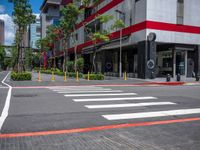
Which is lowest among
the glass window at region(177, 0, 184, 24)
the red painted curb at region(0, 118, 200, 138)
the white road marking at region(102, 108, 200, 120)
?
the red painted curb at region(0, 118, 200, 138)

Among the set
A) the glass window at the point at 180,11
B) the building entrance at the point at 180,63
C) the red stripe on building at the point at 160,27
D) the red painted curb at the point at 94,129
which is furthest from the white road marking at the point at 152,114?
the glass window at the point at 180,11

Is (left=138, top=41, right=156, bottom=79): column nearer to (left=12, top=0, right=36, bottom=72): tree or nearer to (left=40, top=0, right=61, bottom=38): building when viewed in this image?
(left=12, top=0, right=36, bottom=72): tree

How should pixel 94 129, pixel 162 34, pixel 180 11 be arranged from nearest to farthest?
pixel 94 129 → pixel 162 34 → pixel 180 11

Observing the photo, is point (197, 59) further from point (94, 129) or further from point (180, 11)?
point (94, 129)

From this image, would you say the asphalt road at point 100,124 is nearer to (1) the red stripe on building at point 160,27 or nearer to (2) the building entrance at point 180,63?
(1) the red stripe on building at point 160,27

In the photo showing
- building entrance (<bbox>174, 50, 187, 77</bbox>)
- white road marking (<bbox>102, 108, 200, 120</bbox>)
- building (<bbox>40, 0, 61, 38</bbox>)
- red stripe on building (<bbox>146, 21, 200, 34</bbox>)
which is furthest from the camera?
building (<bbox>40, 0, 61, 38</bbox>)

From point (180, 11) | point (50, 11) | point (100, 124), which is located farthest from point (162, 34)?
point (50, 11)

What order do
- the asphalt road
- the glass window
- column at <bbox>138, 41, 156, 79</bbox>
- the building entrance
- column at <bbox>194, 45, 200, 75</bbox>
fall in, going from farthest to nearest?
1. column at <bbox>194, 45, 200, 75</bbox>
2. the building entrance
3. the glass window
4. column at <bbox>138, 41, 156, 79</bbox>
5. the asphalt road

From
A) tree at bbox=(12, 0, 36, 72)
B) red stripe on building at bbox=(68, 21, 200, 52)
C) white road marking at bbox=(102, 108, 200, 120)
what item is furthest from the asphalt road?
tree at bbox=(12, 0, 36, 72)

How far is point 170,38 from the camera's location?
29.0 metres

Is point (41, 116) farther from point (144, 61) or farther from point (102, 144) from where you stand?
point (144, 61)

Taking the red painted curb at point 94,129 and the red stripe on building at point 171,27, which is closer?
the red painted curb at point 94,129

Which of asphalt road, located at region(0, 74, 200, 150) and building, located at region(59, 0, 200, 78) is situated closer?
asphalt road, located at region(0, 74, 200, 150)

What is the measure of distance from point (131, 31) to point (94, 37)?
458 centimetres
